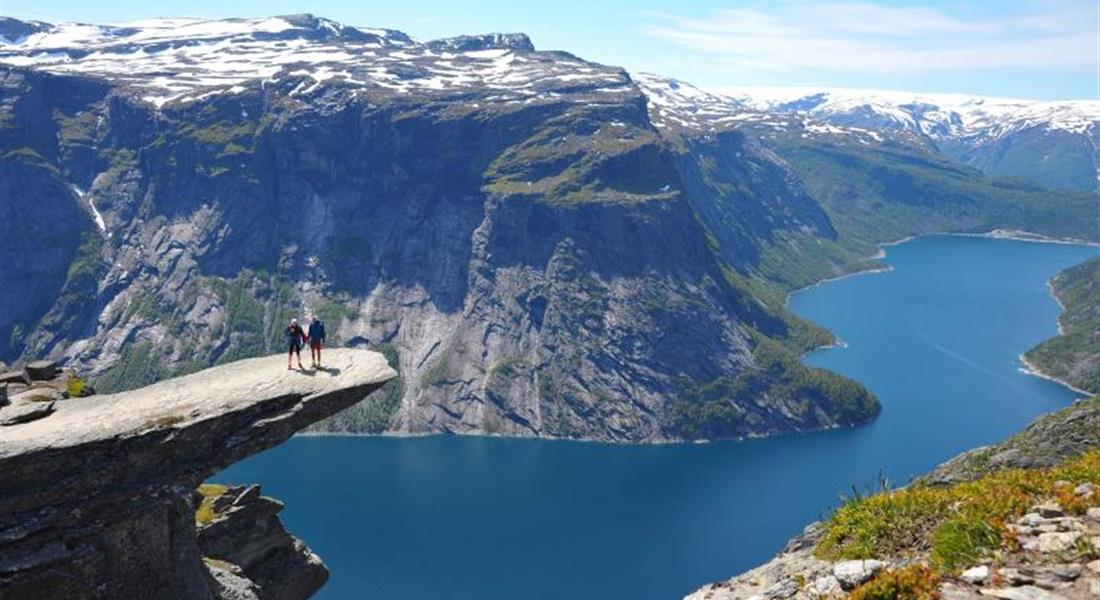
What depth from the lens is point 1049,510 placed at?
18.0 m

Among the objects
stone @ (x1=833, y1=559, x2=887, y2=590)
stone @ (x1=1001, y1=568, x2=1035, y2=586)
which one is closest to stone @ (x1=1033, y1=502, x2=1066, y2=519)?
stone @ (x1=1001, y1=568, x2=1035, y2=586)

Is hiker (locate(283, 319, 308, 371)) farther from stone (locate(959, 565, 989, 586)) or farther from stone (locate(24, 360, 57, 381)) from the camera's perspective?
stone (locate(959, 565, 989, 586))

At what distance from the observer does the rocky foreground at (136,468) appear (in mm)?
30641

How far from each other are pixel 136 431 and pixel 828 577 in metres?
27.4

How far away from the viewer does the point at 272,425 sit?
36.4 m

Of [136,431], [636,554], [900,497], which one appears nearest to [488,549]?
[636,554]

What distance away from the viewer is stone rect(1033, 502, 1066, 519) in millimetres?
17812

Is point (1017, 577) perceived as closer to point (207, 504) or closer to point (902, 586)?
point (902, 586)

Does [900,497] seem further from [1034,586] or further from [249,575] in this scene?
[249,575]

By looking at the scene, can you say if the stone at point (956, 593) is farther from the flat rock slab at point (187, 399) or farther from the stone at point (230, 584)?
the stone at point (230, 584)

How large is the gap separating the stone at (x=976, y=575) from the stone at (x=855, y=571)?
6.65ft

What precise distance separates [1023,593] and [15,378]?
43456mm

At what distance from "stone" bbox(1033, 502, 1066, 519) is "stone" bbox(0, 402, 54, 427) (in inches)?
1457

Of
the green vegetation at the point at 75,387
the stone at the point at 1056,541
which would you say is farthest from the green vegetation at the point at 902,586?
the green vegetation at the point at 75,387
